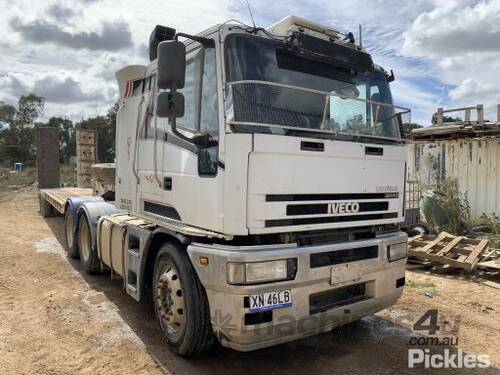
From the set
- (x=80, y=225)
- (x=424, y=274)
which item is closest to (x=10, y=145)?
(x=80, y=225)

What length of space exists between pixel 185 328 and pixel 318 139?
1.97 meters

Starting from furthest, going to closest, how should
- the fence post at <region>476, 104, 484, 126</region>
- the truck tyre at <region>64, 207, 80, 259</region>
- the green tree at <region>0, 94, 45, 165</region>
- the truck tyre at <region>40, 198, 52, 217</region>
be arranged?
the green tree at <region>0, 94, 45, 165</region> → the fence post at <region>476, 104, 484, 126</region> → the truck tyre at <region>40, 198, 52, 217</region> → the truck tyre at <region>64, 207, 80, 259</region>

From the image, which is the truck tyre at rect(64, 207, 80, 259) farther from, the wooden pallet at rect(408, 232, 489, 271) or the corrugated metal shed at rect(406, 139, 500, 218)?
the corrugated metal shed at rect(406, 139, 500, 218)

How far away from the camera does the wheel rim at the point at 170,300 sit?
3.92m

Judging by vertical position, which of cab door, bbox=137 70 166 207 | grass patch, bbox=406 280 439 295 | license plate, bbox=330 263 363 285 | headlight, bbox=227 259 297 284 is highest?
cab door, bbox=137 70 166 207

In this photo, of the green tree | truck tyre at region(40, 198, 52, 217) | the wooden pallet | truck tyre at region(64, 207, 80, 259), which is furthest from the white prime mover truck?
the green tree

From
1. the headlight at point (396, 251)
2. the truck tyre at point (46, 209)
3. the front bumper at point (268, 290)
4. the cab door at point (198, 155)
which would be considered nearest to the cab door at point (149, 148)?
the cab door at point (198, 155)

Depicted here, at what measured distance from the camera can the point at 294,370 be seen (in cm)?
383

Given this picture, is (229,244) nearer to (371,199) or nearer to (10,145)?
(371,199)

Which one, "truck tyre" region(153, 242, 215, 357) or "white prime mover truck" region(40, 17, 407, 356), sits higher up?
"white prime mover truck" region(40, 17, 407, 356)

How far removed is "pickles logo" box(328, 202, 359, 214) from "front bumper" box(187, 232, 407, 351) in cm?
28

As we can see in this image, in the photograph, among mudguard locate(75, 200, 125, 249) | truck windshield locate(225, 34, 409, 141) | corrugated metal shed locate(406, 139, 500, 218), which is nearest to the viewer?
truck windshield locate(225, 34, 409, 141)

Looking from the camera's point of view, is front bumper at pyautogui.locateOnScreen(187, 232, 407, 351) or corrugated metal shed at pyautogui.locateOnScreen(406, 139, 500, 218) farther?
corrugated metal shed at pyautogui.locateOnScreen(406, 139, 500, 218)

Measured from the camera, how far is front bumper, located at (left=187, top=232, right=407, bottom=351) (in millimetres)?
3359
